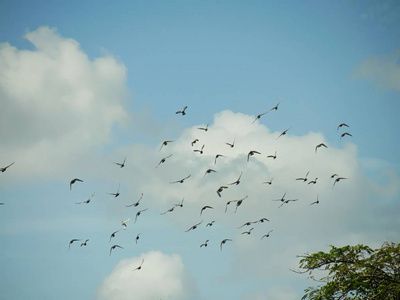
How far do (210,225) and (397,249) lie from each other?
13.7 metres

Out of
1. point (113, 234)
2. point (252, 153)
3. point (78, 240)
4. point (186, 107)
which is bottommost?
point (78, 240)

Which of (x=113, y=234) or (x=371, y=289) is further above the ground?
(x=113, y=234)

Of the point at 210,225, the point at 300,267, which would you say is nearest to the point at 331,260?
the point at 300,267

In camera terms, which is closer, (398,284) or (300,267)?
(398,284)

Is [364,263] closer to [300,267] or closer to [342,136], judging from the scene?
[300,267]

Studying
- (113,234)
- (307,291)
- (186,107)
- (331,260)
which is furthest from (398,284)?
(113,234)

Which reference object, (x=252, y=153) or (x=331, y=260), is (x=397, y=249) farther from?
(x=252, y=153)

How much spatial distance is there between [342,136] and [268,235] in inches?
402

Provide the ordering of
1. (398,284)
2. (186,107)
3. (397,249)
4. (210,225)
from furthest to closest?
(210,225), (186,107), (397,249), (398,284)

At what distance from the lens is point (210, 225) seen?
102 feet

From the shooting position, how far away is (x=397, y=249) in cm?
2666

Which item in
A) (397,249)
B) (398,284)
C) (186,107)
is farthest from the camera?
(186,107)

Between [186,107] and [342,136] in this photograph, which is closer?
[342,136]

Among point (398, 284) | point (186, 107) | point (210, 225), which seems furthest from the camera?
point (210, 225)
